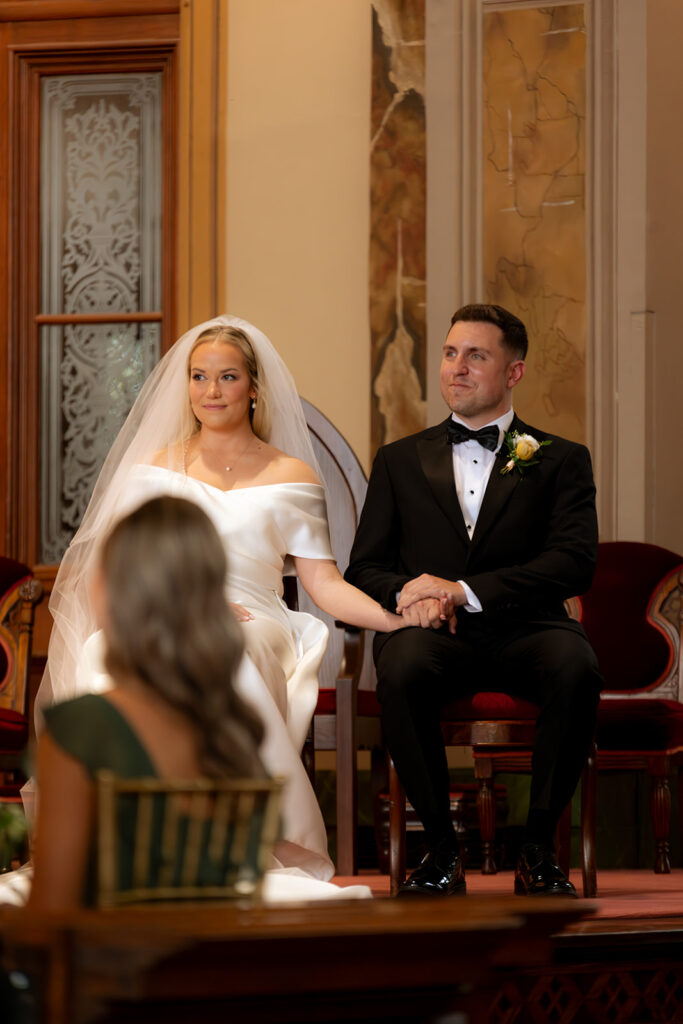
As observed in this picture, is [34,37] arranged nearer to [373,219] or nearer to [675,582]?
[373,219]

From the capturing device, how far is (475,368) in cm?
411

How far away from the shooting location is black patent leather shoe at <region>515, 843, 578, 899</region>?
3.43m

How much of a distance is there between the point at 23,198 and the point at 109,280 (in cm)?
58

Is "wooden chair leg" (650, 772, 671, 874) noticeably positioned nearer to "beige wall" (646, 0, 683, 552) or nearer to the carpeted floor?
the carpeted floor

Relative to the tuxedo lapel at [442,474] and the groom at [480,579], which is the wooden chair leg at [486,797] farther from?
the tuxedo lapel at [442,474]

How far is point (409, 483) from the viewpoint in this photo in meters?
4.12

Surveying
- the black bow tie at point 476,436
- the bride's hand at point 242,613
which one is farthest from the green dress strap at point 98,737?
the black bow tie at point 476,436

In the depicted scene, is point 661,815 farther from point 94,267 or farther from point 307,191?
point 94,267

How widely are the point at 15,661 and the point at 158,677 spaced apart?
3.37 metres

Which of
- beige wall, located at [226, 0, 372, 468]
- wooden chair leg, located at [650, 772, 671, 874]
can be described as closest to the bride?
wooden chair leg, located at [650, 772, 671, 874]

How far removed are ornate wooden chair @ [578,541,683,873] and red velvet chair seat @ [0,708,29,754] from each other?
2.02m

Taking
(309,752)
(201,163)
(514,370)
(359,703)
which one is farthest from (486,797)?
(201,163)

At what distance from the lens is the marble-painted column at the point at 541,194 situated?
19.7ft

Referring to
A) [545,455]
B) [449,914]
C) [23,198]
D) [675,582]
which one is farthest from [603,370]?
[449,914]
